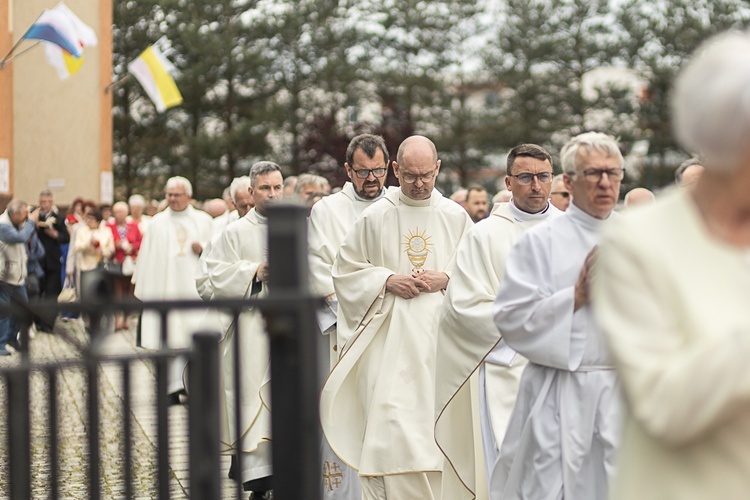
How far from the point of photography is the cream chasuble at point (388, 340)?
302 inches

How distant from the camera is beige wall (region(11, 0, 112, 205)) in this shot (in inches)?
1235

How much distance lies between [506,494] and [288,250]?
120 inches

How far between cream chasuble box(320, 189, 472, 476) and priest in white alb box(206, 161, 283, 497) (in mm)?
748

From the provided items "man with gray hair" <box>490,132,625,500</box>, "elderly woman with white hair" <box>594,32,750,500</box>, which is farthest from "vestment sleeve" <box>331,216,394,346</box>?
"elderly woman with white hair" <box>594,32,750,500</box>

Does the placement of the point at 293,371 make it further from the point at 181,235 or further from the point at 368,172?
the point at 181,235

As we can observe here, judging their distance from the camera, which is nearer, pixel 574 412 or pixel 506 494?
pixel 574 412

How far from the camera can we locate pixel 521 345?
523cm

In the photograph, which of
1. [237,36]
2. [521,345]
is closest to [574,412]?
[521,345]

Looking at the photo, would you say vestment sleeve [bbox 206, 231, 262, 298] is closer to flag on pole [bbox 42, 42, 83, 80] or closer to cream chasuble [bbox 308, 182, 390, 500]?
cream chasuble [bbox 308, 182, 390, 500]

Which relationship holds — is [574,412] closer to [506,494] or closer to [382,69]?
[506,494]

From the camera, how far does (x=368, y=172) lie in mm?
8570

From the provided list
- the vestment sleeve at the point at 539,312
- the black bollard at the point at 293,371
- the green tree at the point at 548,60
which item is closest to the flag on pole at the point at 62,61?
the vestment sleeve at the point at 539,312

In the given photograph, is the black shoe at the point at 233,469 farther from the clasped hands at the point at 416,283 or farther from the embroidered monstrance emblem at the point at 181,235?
the embroidered monstrance emblem at the point at 181,235

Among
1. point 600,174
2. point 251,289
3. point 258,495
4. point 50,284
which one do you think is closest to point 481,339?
A: point 600,174
